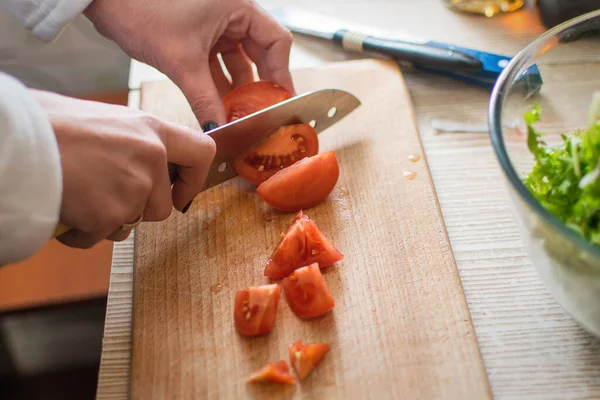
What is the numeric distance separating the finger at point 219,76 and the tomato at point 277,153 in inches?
13.3

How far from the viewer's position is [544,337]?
109 cm

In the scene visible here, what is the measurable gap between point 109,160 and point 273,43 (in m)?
0.66

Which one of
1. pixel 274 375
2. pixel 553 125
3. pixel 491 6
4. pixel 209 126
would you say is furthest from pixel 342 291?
pixel 491 6

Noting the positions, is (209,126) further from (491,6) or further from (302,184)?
(491,6)

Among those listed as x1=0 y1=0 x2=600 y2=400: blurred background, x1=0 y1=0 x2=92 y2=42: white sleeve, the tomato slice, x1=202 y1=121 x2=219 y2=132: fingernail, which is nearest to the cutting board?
the tomato slice

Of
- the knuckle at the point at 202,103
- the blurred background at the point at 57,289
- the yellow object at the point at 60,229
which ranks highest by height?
the yellow object at the point at 60,229

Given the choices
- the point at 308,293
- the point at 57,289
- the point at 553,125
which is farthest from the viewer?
the point at 57,289

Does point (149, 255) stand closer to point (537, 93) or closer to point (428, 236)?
point (428, 236)

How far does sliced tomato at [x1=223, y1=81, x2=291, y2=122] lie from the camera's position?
1.48m

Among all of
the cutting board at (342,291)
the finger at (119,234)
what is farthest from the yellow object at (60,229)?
the cutting board at (342,291)

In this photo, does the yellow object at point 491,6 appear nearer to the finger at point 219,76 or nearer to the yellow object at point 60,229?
the finger at point 219,76

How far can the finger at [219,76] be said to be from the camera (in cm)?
163

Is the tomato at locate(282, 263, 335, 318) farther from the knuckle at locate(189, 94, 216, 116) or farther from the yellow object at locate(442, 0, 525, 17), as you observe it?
the yellow object at locate(442, 0, 525, 17)

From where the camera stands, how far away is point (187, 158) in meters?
1.16
